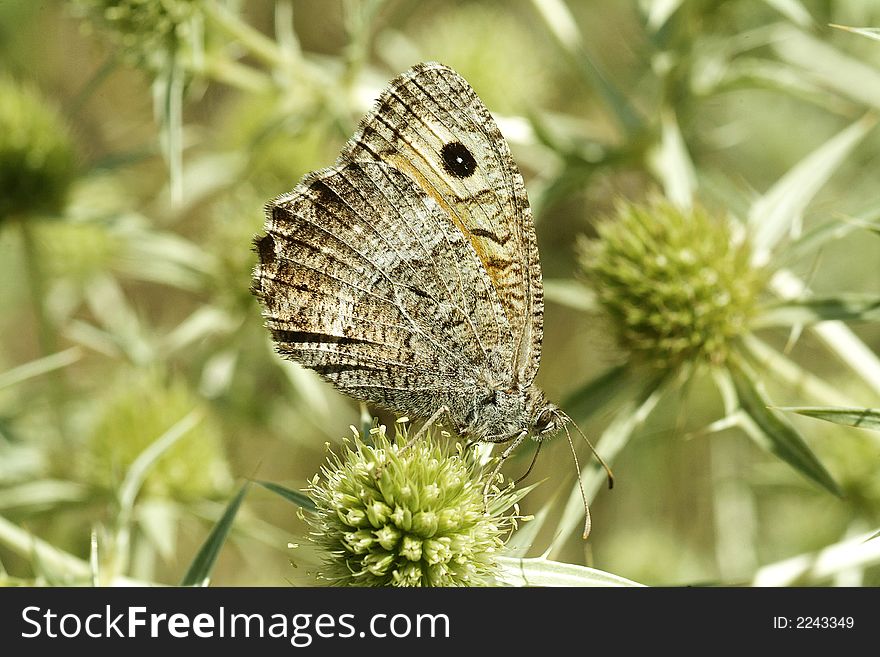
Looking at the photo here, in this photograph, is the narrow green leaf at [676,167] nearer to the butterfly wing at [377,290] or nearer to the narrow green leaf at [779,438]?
the narrow green leaf at [779,438]

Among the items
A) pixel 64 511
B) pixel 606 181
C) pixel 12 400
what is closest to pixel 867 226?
pixel 606 181

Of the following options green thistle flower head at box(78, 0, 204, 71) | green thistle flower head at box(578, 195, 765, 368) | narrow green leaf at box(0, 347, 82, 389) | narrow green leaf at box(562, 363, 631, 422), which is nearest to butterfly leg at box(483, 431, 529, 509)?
narrow green leaf at box(562, 363, 631, 422)

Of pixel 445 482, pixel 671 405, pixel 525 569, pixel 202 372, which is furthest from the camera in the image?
pixel 671 405

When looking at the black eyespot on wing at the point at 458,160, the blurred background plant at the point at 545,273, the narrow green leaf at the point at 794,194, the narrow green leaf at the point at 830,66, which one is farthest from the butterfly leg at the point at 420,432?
the narrow green leaf at the point at 830,66

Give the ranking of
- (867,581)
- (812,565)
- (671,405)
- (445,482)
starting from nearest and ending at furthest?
(445,482) → (812,565) → (867,581) → (671,405)

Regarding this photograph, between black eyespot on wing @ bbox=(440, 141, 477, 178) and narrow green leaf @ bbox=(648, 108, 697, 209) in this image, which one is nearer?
black eyespot on wing @ bbox=(440, 141, 477, 178)

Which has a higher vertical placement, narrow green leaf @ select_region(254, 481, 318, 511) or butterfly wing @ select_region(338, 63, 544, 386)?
butterfly wing @ select_region(338, 63, 544, 386)

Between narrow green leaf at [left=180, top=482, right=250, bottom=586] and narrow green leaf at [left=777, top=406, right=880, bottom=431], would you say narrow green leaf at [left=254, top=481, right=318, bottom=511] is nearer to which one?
narrow green leaf at [left=180, top=482, right=250, bottom=586]
